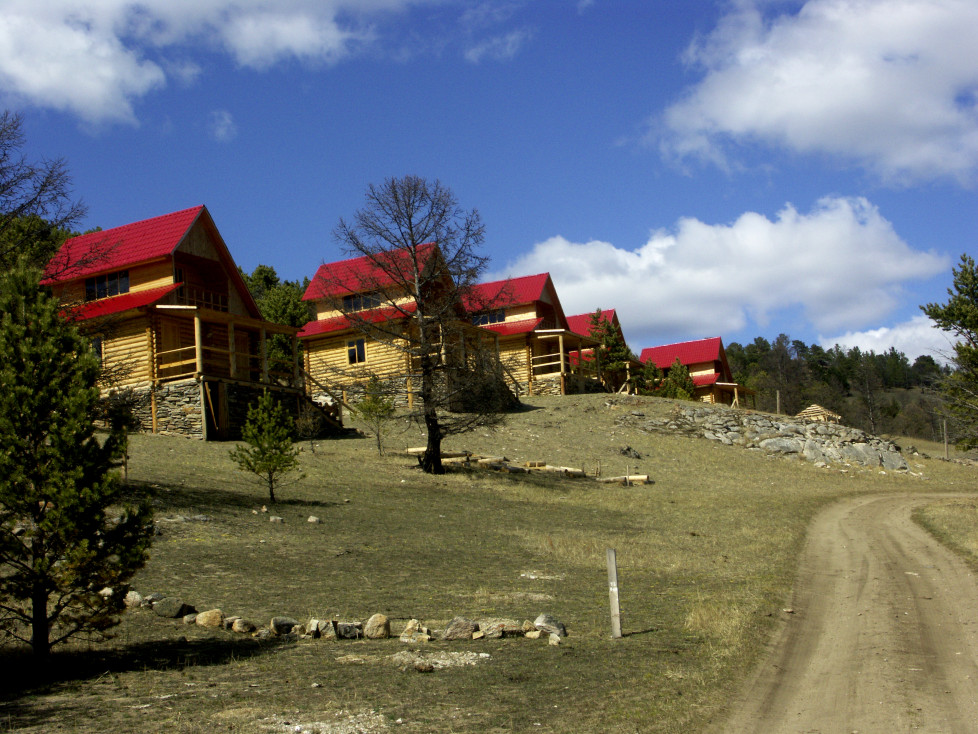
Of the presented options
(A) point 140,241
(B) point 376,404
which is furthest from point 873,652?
(A) point 140,241

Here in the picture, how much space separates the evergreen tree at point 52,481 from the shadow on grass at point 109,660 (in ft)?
0.91

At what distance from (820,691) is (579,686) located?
2.57 meters

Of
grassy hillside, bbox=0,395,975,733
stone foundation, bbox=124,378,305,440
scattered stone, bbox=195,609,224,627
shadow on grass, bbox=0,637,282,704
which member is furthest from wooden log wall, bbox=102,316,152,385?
shadow on grass, bbox=0,637,282,704

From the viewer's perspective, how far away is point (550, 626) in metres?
10.8

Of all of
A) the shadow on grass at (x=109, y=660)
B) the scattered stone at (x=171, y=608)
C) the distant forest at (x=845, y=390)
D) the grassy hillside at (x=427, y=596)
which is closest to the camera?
the grassy hillside at (x=427, y=596)

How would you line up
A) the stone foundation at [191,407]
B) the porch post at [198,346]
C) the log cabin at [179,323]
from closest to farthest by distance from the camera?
the porch post at [198,346]
the stone foundation at [191,407]
the log cabin at [179,323]

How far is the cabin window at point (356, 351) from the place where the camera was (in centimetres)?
4256

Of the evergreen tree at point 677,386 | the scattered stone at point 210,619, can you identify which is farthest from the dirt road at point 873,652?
the evergreen tree at point 677,386

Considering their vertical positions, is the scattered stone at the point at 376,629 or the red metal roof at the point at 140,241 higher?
the red metal roof at the point at 140,241

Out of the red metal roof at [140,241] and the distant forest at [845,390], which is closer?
the red metal roof at [140,241]

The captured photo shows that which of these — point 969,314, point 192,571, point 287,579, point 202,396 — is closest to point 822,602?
point 287,579

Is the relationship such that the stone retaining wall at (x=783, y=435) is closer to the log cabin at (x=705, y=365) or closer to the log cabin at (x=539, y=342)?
the log cabin at (x=539, y=342)

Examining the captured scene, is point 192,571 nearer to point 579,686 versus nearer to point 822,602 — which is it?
point 579,686

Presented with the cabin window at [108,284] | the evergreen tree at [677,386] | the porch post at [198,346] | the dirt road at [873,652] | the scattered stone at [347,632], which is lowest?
the dirt road at [873,652]
